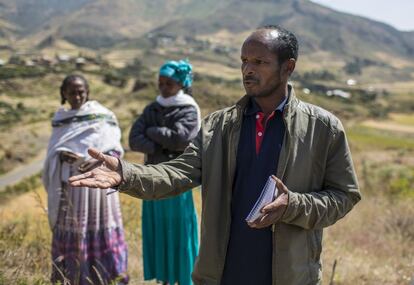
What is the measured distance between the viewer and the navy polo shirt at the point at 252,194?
190cm

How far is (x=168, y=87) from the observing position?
3494 mm

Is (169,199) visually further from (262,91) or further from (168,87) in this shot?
(262,91)

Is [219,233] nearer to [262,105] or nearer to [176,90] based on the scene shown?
[262,105]

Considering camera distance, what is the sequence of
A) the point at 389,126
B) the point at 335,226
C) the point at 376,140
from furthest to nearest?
the point at 389,126, the point at 376,140, the point at 335,226

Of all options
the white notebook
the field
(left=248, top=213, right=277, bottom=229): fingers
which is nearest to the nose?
the white notebook

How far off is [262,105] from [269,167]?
26cm

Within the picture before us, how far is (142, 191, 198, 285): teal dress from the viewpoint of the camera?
3.37 metres

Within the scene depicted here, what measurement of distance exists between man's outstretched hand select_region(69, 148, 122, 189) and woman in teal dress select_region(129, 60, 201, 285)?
1.53 meters

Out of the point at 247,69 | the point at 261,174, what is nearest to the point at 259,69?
the point at 247,69

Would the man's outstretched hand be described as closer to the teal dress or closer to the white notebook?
the white notebook

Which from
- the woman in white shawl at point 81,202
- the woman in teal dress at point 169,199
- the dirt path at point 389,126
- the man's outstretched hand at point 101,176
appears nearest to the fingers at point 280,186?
the man's outstretched hand at point 101,176

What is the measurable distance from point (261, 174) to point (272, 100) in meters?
0.30

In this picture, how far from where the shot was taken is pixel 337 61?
17462cm

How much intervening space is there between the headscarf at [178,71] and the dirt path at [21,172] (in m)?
15.9
